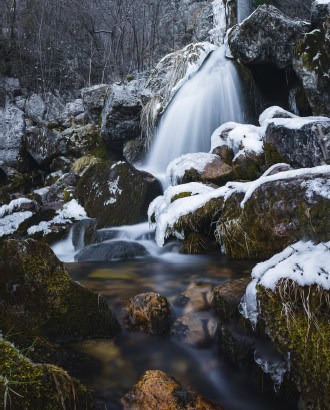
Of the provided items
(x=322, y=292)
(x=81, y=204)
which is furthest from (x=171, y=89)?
(x=322, y=292)

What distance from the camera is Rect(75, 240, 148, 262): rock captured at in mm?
5047

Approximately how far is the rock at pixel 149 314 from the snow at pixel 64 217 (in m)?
4.41

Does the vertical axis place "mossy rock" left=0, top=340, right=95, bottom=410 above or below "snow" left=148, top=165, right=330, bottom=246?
below

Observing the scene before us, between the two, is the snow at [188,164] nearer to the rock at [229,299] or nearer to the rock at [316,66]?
the rock at [316,66]

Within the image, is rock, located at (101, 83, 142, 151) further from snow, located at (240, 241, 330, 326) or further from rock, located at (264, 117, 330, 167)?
snow, located at (240, 241, 330, 326)

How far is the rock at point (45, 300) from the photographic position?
2415 mm

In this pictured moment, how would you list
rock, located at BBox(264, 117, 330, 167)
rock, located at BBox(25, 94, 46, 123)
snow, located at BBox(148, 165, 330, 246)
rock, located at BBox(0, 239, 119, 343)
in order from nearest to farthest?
rock, located at BBox(0, 239, 119, 343) < snow, located at BBox(148, 165, 330, 246) < rock, located at BBox(264, 117, 330, 167) < rock, located at BBox(25, 94, 46, 123)

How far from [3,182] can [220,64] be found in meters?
9.42

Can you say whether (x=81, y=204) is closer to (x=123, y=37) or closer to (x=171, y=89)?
(x=171, y=89)

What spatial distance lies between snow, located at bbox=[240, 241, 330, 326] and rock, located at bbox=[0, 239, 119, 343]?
1.09m

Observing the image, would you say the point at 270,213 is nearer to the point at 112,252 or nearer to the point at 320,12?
the point at 112,252

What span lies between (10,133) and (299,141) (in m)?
13.8

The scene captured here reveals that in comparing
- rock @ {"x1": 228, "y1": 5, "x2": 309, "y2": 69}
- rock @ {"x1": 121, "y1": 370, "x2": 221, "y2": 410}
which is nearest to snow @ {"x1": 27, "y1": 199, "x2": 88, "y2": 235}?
rock @ {"x1": 121, "y1": 370, "x2": 221, "y2": 410}

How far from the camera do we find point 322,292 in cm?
195
